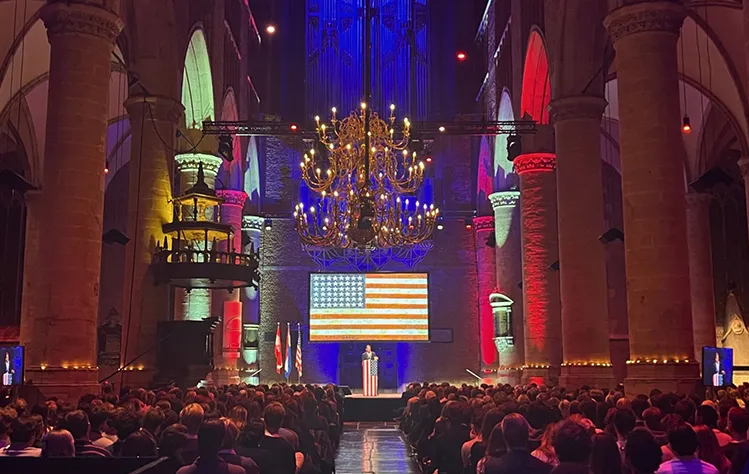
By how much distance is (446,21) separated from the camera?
3048cm

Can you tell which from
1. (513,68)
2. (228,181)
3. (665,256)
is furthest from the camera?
(228,181)

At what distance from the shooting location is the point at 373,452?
542 inches

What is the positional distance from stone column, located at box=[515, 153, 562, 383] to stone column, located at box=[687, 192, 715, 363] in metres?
4.31

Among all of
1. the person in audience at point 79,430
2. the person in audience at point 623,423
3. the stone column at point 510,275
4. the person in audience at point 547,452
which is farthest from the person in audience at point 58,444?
the stone column at point 510,275

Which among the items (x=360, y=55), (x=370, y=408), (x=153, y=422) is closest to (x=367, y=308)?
(x=370, y=408)

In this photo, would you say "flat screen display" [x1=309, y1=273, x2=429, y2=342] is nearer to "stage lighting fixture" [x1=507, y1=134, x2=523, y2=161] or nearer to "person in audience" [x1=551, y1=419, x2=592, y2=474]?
"stage lighting fixture" [x1=507, y1=134, x2=523, y2=161]

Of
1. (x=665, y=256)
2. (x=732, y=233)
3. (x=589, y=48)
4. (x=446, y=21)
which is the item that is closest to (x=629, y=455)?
(x=665, y=256)

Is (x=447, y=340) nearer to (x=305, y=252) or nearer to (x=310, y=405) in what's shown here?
(x=305, y=252)

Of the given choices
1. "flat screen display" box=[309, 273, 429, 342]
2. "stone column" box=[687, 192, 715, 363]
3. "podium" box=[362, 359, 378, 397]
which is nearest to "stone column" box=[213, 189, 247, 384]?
"podium" box=[362, 359, 378, 397]

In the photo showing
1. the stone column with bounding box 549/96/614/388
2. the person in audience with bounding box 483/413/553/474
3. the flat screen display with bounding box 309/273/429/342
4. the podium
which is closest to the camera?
the person in audience with bounding box 483/413/553/474

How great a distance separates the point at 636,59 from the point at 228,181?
1495cm

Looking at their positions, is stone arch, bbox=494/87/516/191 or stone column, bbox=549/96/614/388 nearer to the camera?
stone column, bbox=549/96/614/388

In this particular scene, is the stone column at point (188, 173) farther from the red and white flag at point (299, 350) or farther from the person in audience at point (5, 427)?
the person in audience at point (5, 427)

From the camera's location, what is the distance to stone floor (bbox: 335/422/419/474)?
11291 millimetres
